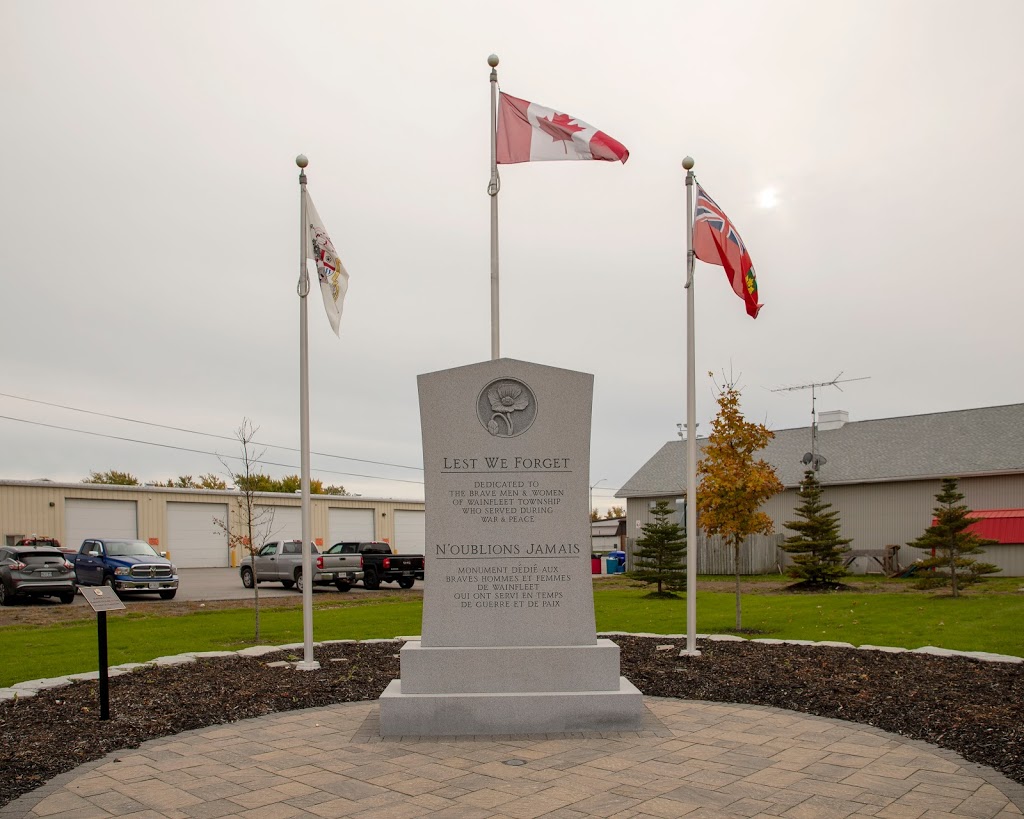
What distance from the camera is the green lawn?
1165 cm

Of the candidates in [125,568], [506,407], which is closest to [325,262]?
[506,407]

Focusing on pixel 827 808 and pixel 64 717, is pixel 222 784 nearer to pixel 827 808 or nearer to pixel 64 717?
pixel 64 717

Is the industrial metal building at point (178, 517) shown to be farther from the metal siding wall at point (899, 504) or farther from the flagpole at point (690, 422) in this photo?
the metal siding wall at point (899, 504)

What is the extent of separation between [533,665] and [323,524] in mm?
39417

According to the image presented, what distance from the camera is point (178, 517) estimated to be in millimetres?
40438

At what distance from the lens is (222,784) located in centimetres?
553

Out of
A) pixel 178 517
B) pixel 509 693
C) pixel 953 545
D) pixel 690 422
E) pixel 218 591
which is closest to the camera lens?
pixel 509 693

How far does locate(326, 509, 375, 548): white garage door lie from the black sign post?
38.2 meters

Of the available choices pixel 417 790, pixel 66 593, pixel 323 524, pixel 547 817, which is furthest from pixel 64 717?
pixel 323 524

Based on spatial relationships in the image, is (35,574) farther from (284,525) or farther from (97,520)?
(284,525)

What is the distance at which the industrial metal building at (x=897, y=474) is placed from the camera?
96.0 ft

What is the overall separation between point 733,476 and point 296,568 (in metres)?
16.8

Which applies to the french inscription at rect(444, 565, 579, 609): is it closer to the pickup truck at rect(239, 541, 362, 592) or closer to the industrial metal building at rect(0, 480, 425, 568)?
the pickup truck at rect(239, 541, 362, 592)

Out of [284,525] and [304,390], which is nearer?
[304,390]
